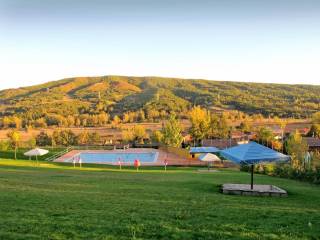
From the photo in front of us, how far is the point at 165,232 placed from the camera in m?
6.21

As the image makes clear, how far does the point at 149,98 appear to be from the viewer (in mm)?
123000

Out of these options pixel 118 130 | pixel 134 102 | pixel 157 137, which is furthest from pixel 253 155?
pixel 134 102

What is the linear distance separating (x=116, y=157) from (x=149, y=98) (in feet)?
274

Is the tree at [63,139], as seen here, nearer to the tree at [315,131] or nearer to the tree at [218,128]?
the tree at [218,128]

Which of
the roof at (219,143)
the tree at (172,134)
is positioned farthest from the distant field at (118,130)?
the tree at (172,134)

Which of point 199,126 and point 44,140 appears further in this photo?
point 44,140

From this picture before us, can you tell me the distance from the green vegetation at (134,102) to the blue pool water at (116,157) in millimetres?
39041

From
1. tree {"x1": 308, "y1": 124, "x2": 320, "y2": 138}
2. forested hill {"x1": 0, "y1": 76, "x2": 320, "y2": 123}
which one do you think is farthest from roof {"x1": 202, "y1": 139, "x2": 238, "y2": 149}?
forested hill {"x1": 0, "y1": 76, "x2": 320, "y2": 123}

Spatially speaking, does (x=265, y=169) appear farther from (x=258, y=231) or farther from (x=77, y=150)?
(x=77, y=150)

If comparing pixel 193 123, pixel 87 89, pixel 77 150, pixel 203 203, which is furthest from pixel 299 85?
pixel 203 203

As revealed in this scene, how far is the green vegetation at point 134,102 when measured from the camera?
87750 millimetres

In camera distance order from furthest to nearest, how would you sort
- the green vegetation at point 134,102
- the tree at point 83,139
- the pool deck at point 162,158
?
the green vegetation at point 134,102, the tree at point 83,139, the pool deck at point 162,158

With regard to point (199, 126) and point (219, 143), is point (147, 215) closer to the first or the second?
point (219, 143)

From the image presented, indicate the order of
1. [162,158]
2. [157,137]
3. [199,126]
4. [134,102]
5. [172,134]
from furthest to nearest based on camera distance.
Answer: [134,102] < [199,126] < [157,137] < [172,134] < [162,158]
